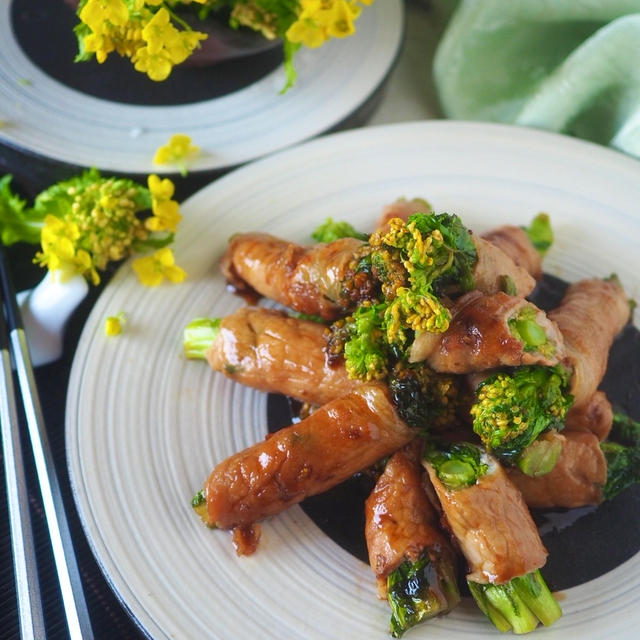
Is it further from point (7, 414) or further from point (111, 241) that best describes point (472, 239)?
point (7, 414)

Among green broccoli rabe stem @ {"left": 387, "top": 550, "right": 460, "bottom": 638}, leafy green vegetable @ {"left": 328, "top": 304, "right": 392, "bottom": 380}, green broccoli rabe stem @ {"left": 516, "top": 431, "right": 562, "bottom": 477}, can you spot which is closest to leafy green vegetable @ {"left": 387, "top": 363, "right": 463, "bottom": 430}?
leafy green vegetable @ {"left": 328, "top": 304, "right": 392, "bottom": 380}

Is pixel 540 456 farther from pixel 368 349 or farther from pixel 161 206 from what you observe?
pixel 161 206

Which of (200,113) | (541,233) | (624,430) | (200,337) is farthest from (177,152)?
(624,430)

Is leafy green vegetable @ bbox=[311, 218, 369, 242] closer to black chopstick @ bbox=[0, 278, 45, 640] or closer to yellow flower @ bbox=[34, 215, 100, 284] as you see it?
yellow flower @ bbox=[34, 215, 100, 284]

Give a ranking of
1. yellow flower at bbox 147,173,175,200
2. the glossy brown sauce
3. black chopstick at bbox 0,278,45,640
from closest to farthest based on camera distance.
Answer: black chopstick at bbox 0,278,45,640 < the glossy brown sauce < yellow flower at bbox 147,173,175,200

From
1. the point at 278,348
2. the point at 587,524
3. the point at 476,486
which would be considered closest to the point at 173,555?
the point at 278,348

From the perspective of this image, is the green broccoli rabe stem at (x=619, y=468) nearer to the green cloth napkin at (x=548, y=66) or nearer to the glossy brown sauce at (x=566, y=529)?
the glossy brown sauce at (x=566, y=529)
